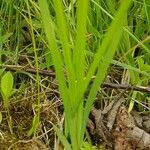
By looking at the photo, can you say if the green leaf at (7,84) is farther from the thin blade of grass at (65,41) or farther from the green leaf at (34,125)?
the thin blade of grass at (65,41)

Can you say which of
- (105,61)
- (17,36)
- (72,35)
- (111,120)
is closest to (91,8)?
(72,35)

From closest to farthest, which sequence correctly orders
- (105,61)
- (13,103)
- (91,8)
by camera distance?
(105,61)
(13,103)
(91,8)

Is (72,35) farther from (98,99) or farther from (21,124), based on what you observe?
(21,124)

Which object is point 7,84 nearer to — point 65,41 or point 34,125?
point 34,125

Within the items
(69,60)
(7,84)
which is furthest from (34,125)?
(69,60)

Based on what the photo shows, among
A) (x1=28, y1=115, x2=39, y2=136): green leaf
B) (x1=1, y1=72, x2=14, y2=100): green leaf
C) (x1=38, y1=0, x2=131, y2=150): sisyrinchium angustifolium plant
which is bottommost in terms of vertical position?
(x1=28, y1=115, x2=39, y2=136): green leaf

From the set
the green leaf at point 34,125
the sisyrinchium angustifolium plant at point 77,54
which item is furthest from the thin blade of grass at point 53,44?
the green leaf at point 34,125

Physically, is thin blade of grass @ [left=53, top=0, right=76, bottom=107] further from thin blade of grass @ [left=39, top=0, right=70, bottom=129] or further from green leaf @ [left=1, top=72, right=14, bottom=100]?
green leaf @ [left=1, top=72, right=14, bottom=100]

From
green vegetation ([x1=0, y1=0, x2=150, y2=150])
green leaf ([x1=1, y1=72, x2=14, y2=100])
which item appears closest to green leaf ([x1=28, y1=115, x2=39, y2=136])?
green vegetation ([x1=0, y1=0, x2=150, y2=150])
